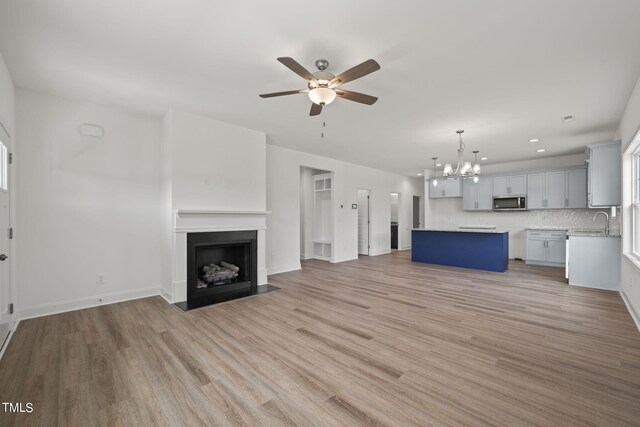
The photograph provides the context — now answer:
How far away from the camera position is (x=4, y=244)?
281 centimetres

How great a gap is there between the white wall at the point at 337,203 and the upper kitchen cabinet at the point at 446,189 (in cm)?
123

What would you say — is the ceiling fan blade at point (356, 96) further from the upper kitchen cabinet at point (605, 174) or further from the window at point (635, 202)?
the upper kitchen cabinet at point (605, 174)

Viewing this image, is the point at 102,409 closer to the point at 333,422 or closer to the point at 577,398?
the point at 333,422

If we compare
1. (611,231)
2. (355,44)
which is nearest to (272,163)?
(355,44)

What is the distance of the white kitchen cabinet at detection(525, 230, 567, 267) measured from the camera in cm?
673

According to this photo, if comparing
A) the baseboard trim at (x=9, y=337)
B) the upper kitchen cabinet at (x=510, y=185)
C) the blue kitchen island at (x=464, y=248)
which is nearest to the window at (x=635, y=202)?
the blue kitchen island at (x=464, y=248)

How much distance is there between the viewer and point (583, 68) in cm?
291

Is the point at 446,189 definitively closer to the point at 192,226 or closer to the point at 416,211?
the point at 416,211

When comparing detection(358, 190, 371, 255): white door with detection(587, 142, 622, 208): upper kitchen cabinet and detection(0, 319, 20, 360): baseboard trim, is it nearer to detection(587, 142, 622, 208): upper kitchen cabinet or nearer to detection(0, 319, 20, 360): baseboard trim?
detection(587, 142, 622, 208): upper kitchen cabinet

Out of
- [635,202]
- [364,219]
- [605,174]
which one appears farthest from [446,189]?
[635,202]

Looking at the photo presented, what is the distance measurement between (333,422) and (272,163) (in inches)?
200

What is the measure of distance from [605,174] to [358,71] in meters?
5.03

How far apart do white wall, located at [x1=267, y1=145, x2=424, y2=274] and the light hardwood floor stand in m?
2.25

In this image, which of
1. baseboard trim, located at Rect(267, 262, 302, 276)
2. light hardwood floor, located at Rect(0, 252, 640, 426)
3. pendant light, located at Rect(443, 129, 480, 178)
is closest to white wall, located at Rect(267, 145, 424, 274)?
baseboard trim, located at Rect(267, 262, 302, 276)
